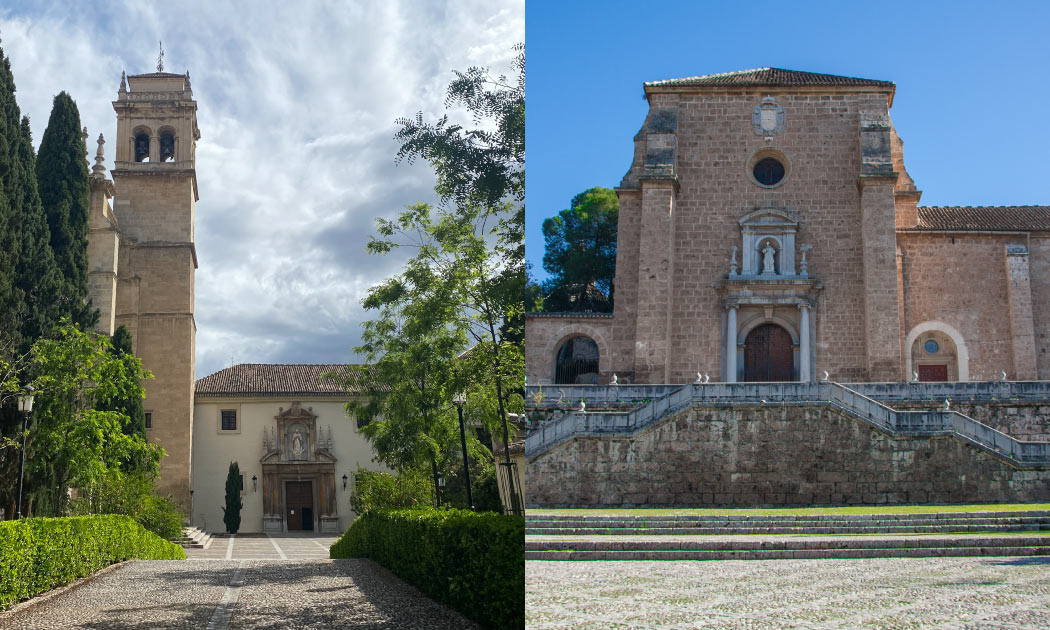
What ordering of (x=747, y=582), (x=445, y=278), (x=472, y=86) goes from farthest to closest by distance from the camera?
(x=445, y=278)
(x=747, y=582)
(x=472, y=86)

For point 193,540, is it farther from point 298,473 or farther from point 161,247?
point 161,247

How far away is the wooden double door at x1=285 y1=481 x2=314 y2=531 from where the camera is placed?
3488cm

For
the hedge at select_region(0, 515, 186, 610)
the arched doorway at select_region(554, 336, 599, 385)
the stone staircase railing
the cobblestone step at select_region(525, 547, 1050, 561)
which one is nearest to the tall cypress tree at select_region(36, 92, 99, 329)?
the hedge at select_region(0, 515, 186, 610)

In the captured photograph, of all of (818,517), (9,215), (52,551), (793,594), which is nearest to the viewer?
(793,594)

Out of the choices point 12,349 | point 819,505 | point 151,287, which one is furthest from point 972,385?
point 151,287

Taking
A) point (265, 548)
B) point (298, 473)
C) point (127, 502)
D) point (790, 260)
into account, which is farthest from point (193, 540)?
point (790, 260)

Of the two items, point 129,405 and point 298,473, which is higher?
point 129,405

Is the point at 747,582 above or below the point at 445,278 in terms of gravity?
below

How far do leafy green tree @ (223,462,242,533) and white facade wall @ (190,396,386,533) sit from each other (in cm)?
36

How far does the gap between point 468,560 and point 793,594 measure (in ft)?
8.74

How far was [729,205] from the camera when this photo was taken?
2162cm

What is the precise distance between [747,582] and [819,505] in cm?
819

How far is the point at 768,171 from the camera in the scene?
72.0 ft

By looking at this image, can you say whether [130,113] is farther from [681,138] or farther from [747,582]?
[747,582]
